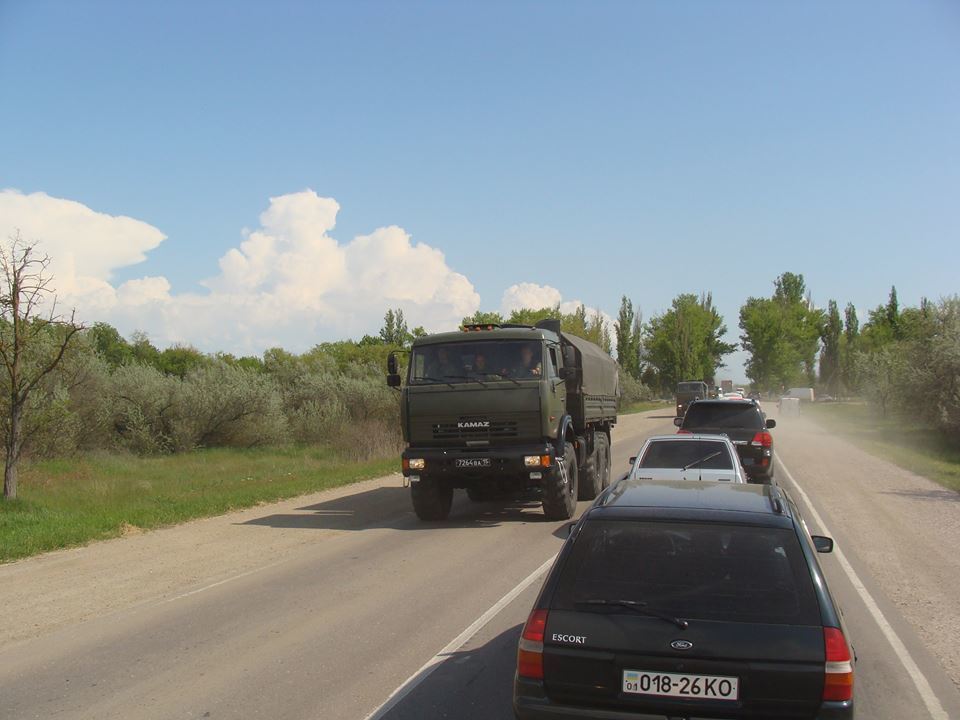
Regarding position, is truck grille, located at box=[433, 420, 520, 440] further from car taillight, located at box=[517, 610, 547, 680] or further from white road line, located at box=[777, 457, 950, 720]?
car taillight, located at box=[517, 610, 547, 680]

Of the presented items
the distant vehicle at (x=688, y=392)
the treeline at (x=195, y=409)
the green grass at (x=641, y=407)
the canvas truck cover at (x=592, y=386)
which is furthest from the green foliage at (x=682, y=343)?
the canvas truck cover at (x=592, y=386)

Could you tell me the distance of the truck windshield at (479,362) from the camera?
1250 centimetres

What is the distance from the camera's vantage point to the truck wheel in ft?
42.5

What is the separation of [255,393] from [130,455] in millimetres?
5774

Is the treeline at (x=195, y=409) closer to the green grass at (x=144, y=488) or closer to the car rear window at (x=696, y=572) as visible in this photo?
the green grass at (x=144, y=488)

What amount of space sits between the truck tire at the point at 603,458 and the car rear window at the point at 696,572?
1256 cm

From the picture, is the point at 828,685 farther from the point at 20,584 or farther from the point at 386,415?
the point at 386,415

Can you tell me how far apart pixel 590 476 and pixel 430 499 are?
3754 mm

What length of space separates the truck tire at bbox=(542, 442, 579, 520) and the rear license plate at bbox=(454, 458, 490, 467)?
3.22 feet

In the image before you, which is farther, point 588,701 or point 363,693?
point 363,693

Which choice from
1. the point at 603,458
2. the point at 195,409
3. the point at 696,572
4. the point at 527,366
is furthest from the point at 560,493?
the point at 195,409

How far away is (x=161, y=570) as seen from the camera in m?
9.74

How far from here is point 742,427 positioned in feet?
52.5

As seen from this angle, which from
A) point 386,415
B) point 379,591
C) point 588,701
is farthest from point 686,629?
point 386,415
